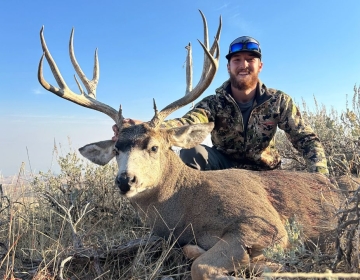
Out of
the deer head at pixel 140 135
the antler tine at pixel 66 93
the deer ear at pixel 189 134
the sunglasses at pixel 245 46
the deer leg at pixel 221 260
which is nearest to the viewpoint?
the deer leg at pixel 221 260

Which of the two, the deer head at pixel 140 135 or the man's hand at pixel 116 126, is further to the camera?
the man's hand at pixel 116 126

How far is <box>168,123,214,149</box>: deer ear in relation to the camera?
4.34m

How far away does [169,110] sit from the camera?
4379 mm

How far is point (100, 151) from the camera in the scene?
4.56 metres

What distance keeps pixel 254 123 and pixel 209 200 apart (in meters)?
2.39

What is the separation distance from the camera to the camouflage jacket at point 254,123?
5.66 meters

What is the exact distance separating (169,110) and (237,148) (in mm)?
2032

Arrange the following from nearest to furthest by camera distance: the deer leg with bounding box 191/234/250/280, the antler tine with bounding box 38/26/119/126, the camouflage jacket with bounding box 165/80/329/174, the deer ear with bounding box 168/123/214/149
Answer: the deer leg with bounding box 191/234/250/280 → the antler tine with bounding box 38/26/119/126 → the deer ear with bounding box 168/123/214/149 → the camouflage jacket with bounding box 165/80/329/174

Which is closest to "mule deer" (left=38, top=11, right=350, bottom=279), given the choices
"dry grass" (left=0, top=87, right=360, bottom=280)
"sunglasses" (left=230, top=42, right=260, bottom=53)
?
"dry grass" (left=0, top=87, right=360, bottom=280)

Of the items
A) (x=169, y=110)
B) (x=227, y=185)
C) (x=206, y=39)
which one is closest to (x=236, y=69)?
(x=206, y=39)

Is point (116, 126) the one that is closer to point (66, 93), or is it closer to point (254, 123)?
point (66, 93)

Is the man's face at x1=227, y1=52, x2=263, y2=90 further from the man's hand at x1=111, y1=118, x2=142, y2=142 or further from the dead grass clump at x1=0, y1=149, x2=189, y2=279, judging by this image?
the dead grass clump at x1=0, y1=149, x2=189, y2=279

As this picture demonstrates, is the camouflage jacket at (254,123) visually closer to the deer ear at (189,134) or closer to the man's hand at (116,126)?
the deer ear at (189,134)

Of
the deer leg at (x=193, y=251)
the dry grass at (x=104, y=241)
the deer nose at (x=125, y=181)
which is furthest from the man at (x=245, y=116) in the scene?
the deer nose at (x=125, y=181)
